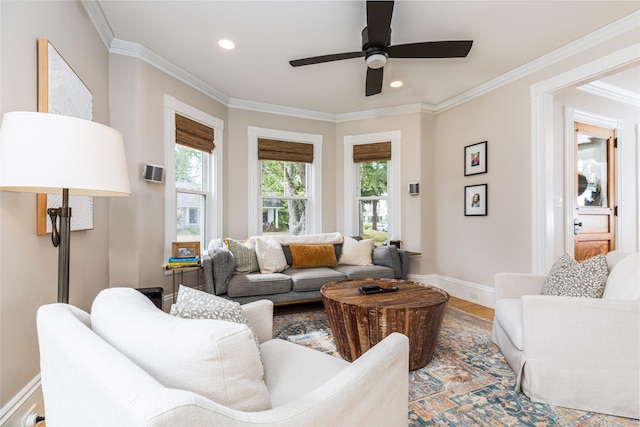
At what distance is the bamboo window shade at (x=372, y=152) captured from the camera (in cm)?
456

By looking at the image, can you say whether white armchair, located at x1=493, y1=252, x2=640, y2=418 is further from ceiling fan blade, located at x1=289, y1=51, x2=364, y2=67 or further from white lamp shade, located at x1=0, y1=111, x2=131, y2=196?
white lamp shade, located at x1=0, y1=111, x2=131, y2=196

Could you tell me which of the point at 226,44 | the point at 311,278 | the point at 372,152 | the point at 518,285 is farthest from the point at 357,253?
the point at 226,44

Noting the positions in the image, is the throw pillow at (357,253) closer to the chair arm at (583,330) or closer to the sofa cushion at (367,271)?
the sofa cushion at (367,271)

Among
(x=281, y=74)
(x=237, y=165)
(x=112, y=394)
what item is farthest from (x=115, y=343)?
(x=237, y=165)

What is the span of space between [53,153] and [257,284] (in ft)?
7.28

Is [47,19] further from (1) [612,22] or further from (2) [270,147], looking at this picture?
(1) [612,22]

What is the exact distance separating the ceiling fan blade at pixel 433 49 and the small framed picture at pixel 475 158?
157 cm

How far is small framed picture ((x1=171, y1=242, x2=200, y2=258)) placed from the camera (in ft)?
10.2

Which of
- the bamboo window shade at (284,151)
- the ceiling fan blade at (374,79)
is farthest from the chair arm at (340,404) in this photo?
the bamboo window shade at (284,151)

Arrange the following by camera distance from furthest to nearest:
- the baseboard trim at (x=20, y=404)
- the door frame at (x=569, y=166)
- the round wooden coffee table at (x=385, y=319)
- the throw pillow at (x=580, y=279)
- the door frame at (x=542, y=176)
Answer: the door frame at (x=569, y=166) → the door frame at (x=542, y=176) → the round wooden coffee table at (x=385, y=319) → the throw pillow at (x=580, y=279) → the baseboard trim at (x=20, y=404)

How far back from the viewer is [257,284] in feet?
10.3

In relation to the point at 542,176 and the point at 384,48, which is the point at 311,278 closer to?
the point at 384,48

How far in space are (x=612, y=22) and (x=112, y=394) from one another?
13.0ft

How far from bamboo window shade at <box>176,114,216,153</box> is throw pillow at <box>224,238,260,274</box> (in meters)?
1.22
